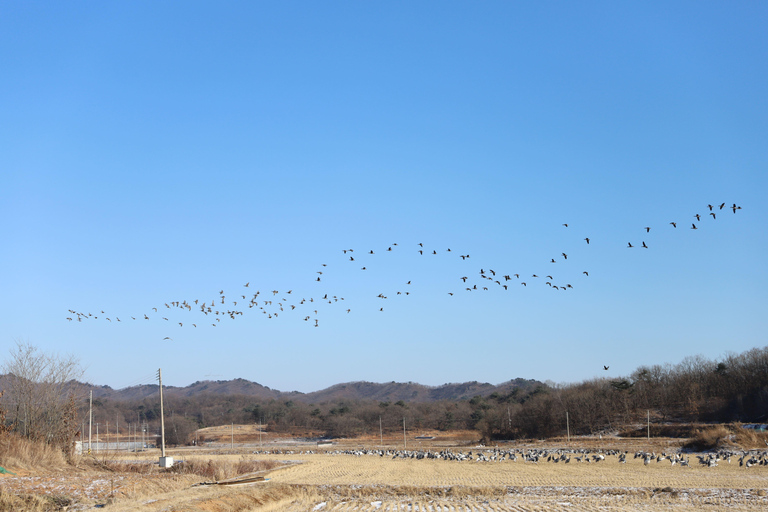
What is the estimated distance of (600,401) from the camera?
100938 mm

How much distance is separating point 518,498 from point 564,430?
7145 centimetres

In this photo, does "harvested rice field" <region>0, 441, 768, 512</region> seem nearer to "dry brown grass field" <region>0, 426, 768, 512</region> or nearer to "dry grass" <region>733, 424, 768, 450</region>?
"dry brown grass field" <region>0, 426, 768, 512</region>

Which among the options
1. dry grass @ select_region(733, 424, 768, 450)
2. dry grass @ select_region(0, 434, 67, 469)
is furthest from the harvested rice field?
dry grass @ select_region(733, 424, 768, 450)

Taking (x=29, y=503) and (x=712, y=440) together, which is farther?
(x=712, y=440)

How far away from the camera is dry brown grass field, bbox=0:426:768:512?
79.0 ft

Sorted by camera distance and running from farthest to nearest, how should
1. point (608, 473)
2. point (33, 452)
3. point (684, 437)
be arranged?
point (684, 437)
point (608, 473)
point (33, 452)

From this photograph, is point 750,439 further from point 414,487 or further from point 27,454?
point 27,454

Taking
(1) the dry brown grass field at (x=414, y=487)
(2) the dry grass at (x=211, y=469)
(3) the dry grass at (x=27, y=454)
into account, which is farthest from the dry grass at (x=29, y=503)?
(2) the dry grass at (x=211, y=469)

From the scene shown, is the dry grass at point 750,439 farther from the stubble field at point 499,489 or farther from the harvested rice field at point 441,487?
the stubble field at point 499,489

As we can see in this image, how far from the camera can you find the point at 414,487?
36.5 metres

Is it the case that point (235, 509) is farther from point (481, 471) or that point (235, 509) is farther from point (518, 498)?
point (481, 471)

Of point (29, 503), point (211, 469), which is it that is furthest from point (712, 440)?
point (29, 503)

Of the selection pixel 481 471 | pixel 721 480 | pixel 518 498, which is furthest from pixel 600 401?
pixel 518 498

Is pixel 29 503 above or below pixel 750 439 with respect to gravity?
above
